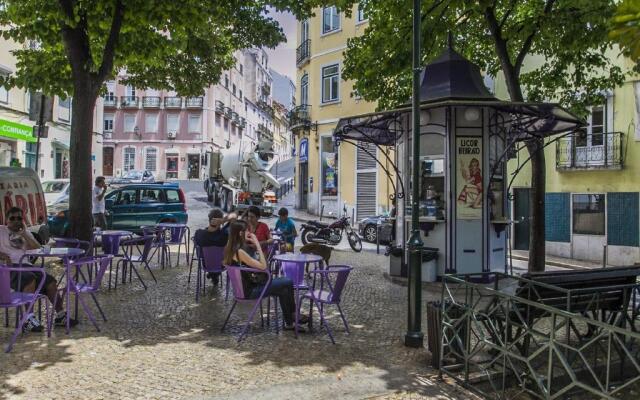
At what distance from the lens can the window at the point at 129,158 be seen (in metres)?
56.3

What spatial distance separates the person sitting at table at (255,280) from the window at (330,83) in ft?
71.0

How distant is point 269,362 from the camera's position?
5.32 metres

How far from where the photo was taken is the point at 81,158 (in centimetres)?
1095

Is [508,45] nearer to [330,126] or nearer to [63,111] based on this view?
[330,126]

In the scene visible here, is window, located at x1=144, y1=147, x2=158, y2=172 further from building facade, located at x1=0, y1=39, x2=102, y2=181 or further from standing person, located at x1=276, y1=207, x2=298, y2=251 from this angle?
standing person, located at x1=276, y1=207, x2=298, y2=251

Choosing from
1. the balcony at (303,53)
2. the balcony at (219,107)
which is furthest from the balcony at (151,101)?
the balcony at (303,53)

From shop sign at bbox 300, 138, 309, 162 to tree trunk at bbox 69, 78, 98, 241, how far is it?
64.2 feet

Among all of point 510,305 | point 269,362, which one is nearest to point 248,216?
point 269,362

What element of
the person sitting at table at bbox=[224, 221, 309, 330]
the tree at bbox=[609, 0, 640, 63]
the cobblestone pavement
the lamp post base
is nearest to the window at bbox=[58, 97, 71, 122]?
the cobblestone pavement

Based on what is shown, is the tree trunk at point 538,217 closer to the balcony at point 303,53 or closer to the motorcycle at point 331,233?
the motorcycle at point 331,233

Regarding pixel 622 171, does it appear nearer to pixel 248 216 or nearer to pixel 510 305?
pixel 248 216

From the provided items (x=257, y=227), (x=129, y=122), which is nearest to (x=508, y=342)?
(x=257, y=227)

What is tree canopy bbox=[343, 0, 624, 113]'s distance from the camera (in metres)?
10.5

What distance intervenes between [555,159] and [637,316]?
42.2 ft
